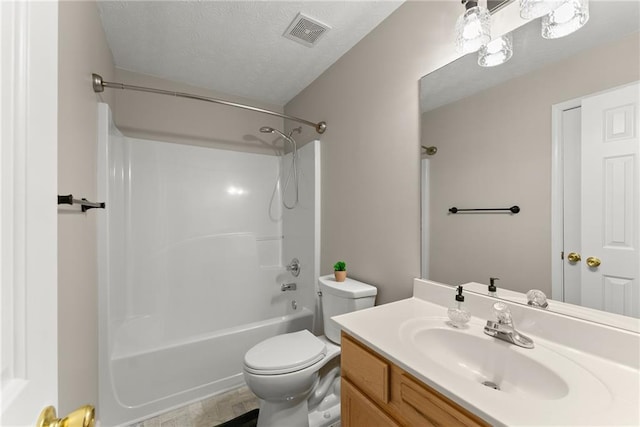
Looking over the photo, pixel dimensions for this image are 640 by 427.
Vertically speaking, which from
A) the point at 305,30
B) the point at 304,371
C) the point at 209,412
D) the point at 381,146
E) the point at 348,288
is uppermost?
the point at 305,30

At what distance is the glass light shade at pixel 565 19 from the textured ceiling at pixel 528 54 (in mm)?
16

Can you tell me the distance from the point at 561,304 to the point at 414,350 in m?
0.54

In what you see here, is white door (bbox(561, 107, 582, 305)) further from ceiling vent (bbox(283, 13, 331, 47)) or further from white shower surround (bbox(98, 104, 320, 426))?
white shower surround (bbox(98, 104, 320, 426))

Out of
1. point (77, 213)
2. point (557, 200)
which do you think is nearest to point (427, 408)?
point (557, 200)

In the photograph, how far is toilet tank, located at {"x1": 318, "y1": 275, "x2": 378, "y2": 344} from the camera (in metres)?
1.46

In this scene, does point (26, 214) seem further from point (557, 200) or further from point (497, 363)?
point (557, 200)

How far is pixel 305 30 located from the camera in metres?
1.56

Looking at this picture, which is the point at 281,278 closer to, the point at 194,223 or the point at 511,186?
the point at 194,223

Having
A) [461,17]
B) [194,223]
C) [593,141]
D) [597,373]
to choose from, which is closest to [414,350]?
[597,373]

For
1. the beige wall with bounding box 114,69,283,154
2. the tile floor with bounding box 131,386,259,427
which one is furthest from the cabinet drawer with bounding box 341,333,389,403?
the beige wall with bounding box 114,69,283,154

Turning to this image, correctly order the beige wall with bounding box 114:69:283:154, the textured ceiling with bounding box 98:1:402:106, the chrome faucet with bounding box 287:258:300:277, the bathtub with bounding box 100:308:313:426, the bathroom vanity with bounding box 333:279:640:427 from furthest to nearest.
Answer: the chrome faucet with bounding box 287:258:300:277 → the beige wall with bounding box 114:69:283:154 → the bathtub with bounding box 100:308:313:426 → the textured ceiling with bounding box 98:1:402:106 → the bathroom vanity with bounding box 333:279:640:427

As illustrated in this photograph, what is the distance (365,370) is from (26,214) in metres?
0.95

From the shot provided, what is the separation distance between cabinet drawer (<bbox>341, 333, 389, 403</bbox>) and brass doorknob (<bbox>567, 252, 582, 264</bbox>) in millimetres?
698

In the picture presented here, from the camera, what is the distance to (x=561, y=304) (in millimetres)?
873
